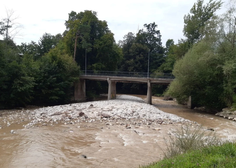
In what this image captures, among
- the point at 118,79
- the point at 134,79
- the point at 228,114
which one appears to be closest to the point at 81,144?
the point at 228,114

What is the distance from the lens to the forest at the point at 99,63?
78.4 feet

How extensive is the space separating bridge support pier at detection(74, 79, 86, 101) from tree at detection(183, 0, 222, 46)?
22486mm

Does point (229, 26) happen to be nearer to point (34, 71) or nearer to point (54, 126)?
point (54, 126)

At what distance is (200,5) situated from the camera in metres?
39.2

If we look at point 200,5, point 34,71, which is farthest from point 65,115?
point 200,5

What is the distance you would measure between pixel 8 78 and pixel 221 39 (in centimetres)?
2609

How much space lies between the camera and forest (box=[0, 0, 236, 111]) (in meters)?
23.9

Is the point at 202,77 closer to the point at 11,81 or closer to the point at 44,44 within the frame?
the point at 11,81

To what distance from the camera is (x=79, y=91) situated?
3912cm

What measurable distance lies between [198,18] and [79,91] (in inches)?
1076

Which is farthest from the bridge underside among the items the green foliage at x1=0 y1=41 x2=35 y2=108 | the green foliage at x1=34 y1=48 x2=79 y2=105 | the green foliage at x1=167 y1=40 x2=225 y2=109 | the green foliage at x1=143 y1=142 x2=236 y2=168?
the green foliage at x1=143 y1=142 x2=236 y2=168

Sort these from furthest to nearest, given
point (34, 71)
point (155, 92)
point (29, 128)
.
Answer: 1. point (155, 92)
2. point (34, 71)
3. point (29, 128)

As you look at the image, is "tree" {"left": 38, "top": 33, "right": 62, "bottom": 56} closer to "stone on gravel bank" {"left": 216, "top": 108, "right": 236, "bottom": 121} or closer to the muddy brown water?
the muddy brown water

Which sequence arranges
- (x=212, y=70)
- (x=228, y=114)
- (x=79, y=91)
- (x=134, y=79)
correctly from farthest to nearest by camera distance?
(x=79, y=91) < (x=134, y=79) < (x=212, y=70) < (x=228, y=114)
